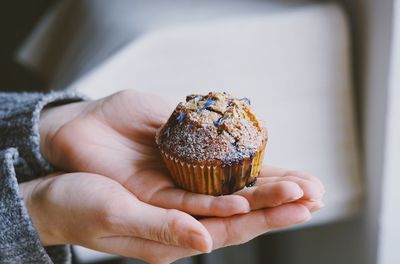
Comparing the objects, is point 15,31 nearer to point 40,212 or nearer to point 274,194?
point 40,212

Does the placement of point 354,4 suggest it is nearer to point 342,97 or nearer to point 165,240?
point 342,97

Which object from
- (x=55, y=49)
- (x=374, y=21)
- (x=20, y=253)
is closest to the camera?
(x=20, y=253)

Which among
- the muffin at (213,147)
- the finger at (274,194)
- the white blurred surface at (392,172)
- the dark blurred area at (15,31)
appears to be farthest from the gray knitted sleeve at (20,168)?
the dark blurred area at (15,31)

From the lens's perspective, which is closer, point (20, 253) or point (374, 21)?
point (20, 253)

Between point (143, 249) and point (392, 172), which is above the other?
point (143, 249)

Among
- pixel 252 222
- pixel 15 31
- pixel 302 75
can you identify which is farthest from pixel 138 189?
pixel 15 31

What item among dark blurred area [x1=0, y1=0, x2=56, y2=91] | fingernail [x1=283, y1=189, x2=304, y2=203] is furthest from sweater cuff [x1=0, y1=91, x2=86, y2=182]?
dark blurred area [x1=0, y1=0, x2=56, y2=91]

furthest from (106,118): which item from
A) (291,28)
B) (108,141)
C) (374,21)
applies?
(374,21)
